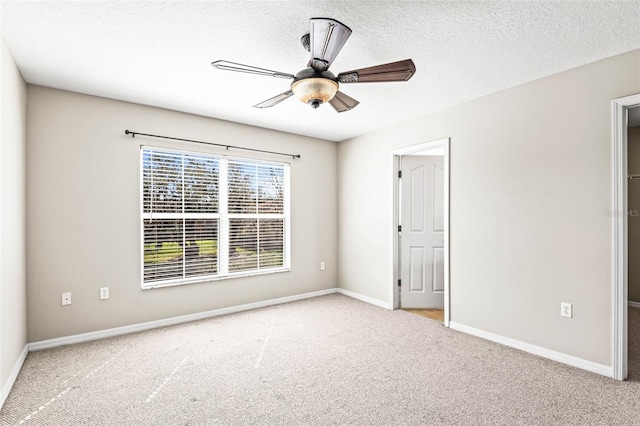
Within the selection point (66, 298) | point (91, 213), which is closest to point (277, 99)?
point (91, 213)

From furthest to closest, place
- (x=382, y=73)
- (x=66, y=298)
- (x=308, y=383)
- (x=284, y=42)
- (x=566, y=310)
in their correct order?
(x=66, y=298) → (x=566, y=310) → (x=308, y=383) → (x=284, y=42) → (x=382, y=73)

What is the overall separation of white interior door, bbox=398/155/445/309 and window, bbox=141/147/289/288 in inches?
66.0

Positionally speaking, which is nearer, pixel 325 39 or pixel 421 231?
pixel 325 39

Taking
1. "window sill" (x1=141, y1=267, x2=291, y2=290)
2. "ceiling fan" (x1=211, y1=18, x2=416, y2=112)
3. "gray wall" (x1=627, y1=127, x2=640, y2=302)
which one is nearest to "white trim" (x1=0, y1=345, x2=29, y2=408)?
"window sill" (x1=141, y1=267, x2=291, y2=290)

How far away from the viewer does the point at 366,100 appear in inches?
133

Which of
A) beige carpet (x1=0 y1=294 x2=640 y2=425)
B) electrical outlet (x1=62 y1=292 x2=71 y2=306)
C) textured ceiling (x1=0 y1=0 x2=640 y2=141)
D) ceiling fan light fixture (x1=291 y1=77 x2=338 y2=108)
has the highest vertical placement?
textured ceiling (x1=0 y1=0 x2=640 y2=141)

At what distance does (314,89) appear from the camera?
83.7 inches

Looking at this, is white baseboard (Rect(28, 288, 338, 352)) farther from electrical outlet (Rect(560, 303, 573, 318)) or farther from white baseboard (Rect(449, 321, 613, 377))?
electrical outlet (Rect(560, 303, 573, 318))

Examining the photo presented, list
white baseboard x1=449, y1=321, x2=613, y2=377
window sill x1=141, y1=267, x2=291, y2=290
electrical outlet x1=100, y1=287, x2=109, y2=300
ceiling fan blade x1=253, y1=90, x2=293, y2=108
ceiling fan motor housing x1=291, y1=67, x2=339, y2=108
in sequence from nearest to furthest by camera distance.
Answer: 1. ceiling fan motor housing x1=291, y1=67, x2=339, y2=108
2. ceiling fan blade x1=253, y1=90, x2=293, y2=108
3. white baseboard x1=449, y1=321, x2=613, y2=377
4. electrical outlet x1=100, y1=287, x2=109, y2=300
5. window sill x1=141, y1=267, x2=291, y2=290

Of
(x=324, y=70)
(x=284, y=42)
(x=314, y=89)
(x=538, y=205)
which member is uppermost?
(x=284, y=42)

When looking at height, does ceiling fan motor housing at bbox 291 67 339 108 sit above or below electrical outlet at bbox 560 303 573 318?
above

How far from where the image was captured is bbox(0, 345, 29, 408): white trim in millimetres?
2160

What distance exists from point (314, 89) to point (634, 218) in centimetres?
522

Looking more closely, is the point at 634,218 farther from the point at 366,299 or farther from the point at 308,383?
the point at 308,383
